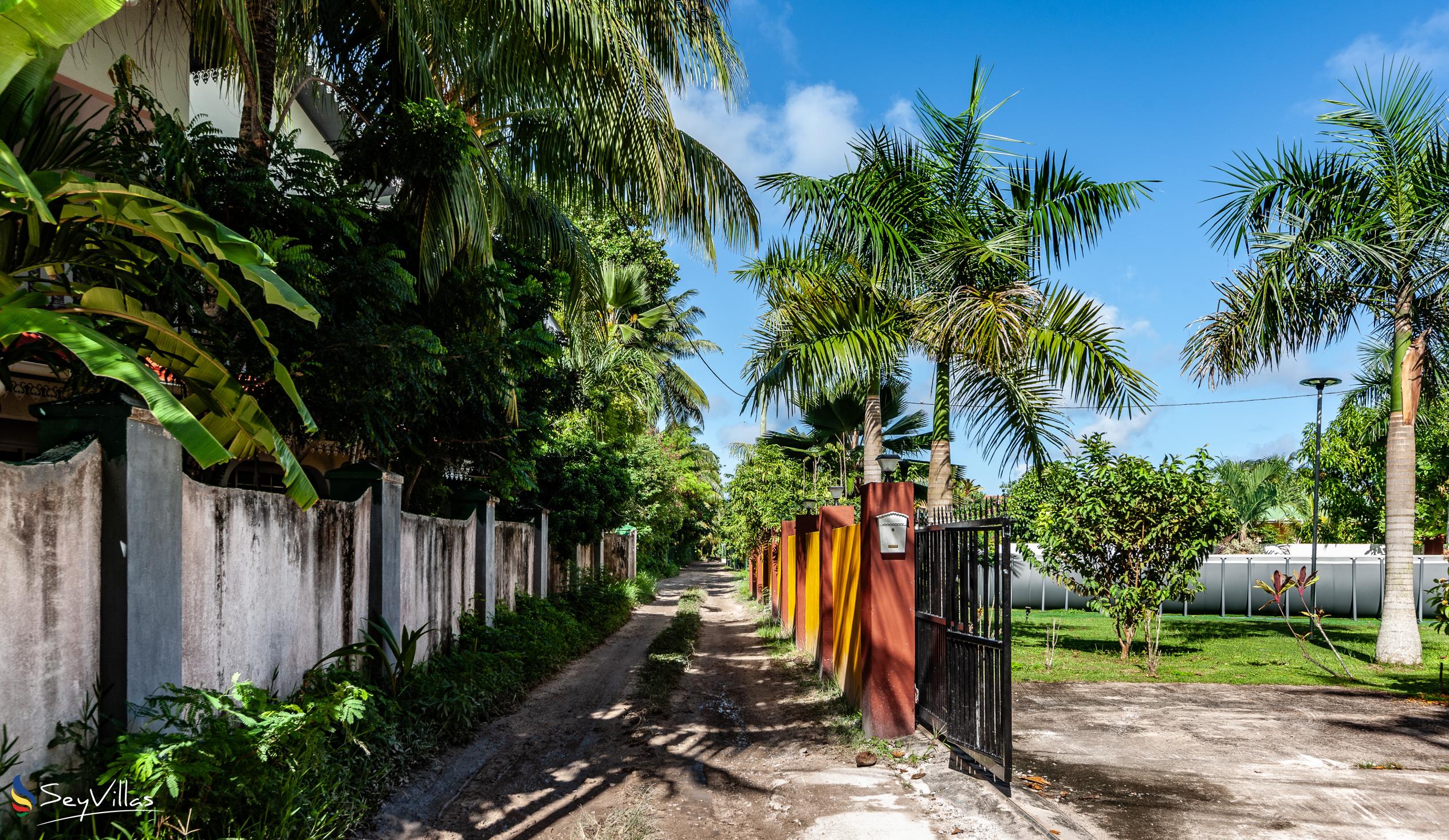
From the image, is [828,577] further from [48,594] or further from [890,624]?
[48,594]

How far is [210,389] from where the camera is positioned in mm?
4934

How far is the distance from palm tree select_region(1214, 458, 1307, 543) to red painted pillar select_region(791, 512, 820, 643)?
25489mm

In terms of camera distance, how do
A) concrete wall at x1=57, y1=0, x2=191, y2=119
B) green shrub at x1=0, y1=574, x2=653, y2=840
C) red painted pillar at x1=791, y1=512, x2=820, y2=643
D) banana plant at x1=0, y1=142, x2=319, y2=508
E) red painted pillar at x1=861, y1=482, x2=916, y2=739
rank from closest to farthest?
banana plant at x1=0, y1=142, x2=319, y2=508, green shrub at x1=0, y1=574, x2=653, y2=840, red painted pillar at x1=861, y1=482, x2=916, y2=739, concrete wall at x1=57, y1=0, x2=191, y2=119, red painted pillar at x1=791, y1=512, x2=820, y2=643

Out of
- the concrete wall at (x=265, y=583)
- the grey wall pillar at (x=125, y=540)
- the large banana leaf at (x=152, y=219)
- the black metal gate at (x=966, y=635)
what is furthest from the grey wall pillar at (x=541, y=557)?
the large banana leaf at (x=152, y=219)

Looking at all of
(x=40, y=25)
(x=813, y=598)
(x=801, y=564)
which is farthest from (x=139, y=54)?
(x=801, y=564)

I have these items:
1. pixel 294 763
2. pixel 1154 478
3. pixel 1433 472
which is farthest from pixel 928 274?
pixel 1433 472

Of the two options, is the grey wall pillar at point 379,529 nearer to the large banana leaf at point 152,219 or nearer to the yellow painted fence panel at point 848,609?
the large banana leaf at point 152,219

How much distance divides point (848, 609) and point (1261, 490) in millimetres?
36649

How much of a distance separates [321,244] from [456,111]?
156 cm

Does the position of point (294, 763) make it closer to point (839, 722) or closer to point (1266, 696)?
point (839, 722)

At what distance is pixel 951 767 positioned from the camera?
645 cm

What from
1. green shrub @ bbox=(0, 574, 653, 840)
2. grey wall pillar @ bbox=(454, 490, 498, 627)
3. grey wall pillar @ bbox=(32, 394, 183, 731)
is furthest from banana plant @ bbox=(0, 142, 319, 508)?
grey wall pillar @ bbox=(454, 490, 498, 627)

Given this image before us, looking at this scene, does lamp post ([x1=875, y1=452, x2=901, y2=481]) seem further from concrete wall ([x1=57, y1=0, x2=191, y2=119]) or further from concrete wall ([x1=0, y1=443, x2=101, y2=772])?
concrete wall ([x1=57, y1=0, x2=191, y2=119])

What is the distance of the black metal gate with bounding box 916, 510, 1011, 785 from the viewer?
5672 mm
